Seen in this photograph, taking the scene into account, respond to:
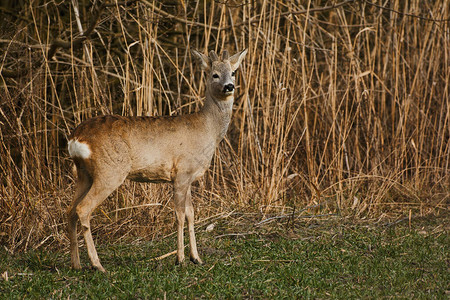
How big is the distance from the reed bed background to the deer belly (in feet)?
2.74

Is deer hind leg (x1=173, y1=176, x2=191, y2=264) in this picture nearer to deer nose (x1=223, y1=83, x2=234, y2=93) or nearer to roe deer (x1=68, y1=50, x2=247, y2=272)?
roe deer (x1=68, y1=50, x2=247, y2=272)

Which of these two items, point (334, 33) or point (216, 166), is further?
point (334, 33)

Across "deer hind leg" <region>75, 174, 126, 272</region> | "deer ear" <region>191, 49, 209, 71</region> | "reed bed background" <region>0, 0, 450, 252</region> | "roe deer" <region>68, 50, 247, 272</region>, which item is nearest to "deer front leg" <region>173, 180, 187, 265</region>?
"roe deer" <region>68, 50, 247, 272</region>

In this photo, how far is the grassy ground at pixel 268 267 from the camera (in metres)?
3.99

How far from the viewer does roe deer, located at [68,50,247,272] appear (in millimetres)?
4250

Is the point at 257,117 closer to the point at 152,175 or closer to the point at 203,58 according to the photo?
the point at 203,58

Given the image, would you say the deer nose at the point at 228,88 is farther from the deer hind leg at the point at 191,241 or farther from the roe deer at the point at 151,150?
Answer: the deer hind leg at the point at 191,241

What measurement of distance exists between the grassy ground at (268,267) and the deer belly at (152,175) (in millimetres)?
618

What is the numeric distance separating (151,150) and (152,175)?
19 cm

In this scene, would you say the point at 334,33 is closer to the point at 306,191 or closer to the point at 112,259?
the point at 306,191

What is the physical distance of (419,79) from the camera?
727cm

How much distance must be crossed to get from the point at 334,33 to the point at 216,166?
7.53 ft

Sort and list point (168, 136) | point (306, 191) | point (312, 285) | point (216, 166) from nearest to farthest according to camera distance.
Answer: point (312, 285)
point (168, 136)
point (216, 166)
point (306, 191)

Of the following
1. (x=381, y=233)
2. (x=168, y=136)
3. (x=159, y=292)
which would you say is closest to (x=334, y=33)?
(x=381, y=233)
